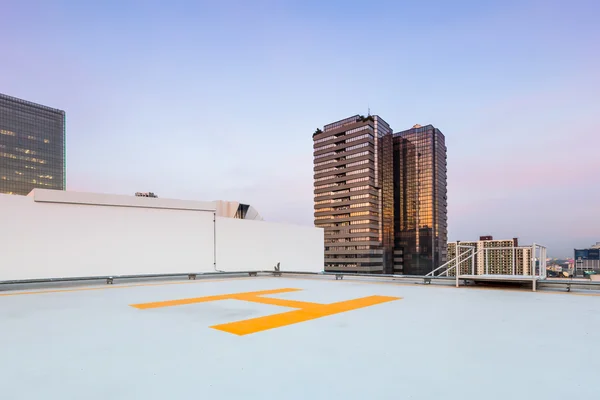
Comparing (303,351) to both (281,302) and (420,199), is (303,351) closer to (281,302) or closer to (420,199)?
(281,302)

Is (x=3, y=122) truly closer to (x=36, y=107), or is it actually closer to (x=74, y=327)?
(x=36, y=107)

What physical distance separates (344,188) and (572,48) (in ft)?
460

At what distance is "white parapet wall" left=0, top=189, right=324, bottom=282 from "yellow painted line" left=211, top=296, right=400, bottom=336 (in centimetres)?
1308

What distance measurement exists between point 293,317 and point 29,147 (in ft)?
592

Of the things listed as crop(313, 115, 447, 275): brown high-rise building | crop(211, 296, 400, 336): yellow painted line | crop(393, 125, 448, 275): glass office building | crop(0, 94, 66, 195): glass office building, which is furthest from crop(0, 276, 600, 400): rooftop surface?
crop(393, 125, 448, 275): glass office building

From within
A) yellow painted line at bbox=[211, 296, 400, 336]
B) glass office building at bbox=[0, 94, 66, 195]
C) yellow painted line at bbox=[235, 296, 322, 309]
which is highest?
glass office building at bbox=[0, 94, 66, 195]

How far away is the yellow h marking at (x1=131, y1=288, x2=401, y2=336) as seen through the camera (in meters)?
6.34

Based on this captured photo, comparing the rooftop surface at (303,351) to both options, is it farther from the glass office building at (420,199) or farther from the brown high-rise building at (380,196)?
the glass office building at (420,199)

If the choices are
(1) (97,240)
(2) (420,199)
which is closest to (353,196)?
(2) (420,199)

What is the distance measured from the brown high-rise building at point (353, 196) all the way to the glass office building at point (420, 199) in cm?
903

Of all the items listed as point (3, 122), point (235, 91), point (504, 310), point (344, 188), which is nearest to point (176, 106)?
point (235, 91)

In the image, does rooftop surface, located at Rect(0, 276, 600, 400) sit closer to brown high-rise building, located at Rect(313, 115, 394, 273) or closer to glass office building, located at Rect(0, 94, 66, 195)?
brown high-rise building, located at Rect(313, 115, 394, 273)

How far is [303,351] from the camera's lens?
4625 mm

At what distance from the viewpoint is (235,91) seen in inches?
1500
